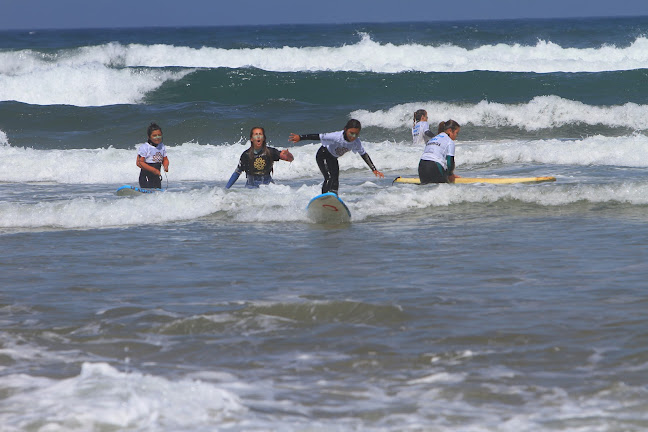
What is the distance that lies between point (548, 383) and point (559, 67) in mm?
35147

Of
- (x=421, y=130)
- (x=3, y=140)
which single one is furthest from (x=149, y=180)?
(x=3, y=140)

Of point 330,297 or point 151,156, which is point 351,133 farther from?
point 330,297

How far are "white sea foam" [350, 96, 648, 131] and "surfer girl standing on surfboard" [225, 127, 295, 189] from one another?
41.8 ft

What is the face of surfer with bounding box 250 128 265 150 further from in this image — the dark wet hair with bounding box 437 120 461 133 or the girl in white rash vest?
the girl in white rash vest

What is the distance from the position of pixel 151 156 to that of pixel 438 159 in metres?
4.41

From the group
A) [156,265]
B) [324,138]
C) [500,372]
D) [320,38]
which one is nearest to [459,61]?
[320,38]

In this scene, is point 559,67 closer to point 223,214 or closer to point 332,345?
point 223,214

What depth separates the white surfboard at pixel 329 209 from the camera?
1029cm

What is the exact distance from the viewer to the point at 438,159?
1239 centimetres

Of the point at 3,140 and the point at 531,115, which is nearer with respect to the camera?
the point at 3,140

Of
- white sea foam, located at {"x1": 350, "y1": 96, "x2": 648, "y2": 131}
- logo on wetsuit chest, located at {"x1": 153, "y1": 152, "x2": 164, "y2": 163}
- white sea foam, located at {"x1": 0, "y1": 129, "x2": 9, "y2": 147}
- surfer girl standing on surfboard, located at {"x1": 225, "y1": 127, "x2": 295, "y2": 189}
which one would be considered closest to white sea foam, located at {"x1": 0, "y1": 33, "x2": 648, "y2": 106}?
white sea foam, located at {"x1": 0, "y1": 129, "x2": 9, "y2": 147}

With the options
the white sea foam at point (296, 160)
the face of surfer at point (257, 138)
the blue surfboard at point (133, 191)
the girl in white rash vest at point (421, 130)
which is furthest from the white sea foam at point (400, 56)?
the face of surfer at point (257, 138)

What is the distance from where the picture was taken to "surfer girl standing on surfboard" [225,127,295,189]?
35.7ft

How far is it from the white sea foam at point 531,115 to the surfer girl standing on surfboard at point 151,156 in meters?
12.2
